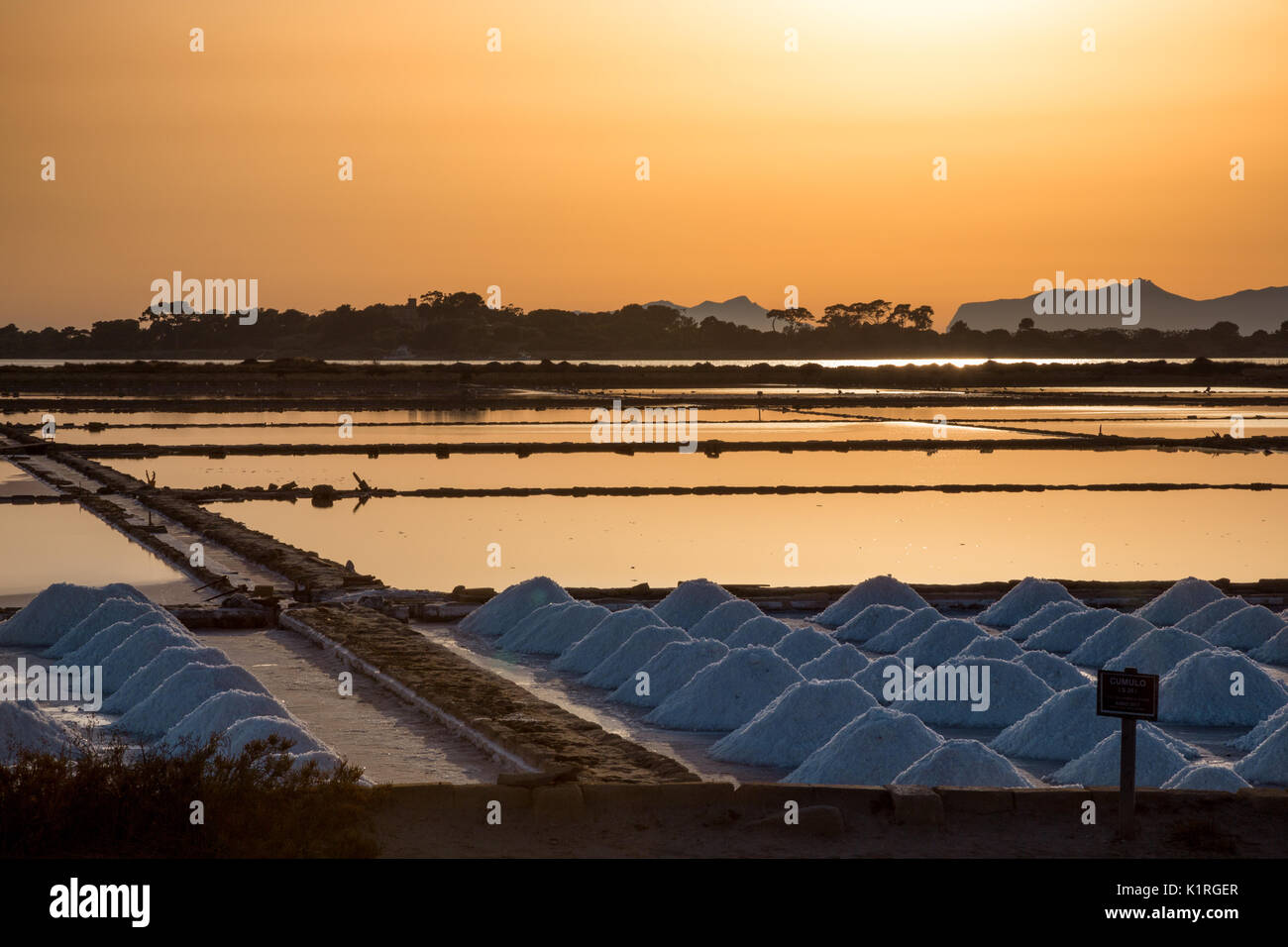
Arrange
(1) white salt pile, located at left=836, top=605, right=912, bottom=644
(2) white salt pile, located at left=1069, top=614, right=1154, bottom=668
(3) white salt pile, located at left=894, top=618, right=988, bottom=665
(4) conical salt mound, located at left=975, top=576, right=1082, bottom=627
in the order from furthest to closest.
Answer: (4) conical salt mound, located at left=975, top=576, right=1082, bottom=627, (1) white salt pile, located at left=836, top=605, right=912, bottom=644, (2) white salt pile, located at left=1069, top=614, right=1154, bottom=668, (3) white salt pile, located at left=894, top=618, right=988, bottom=665

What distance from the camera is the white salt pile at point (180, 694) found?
10117 millimetres

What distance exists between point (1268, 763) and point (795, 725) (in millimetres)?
2901

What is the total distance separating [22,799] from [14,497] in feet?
63.8

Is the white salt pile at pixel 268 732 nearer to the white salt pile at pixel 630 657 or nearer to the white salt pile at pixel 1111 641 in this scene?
the white salt pile at pixel 630 657

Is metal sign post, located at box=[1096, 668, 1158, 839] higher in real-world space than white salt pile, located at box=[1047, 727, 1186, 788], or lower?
higher

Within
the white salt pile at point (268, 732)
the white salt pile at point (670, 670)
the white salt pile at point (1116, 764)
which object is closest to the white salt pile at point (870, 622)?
the white salt pile at point (670, 670)

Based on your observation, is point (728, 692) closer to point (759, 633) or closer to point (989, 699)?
point (989, 699)

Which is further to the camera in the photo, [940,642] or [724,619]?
[724,619]

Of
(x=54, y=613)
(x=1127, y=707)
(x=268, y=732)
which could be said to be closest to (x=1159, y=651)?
(x=1127, y=707)

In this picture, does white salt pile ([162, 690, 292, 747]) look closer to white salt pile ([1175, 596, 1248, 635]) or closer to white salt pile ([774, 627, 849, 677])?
white salt pile ([774, 627, 849, 677])

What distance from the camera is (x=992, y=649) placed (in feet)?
38.5

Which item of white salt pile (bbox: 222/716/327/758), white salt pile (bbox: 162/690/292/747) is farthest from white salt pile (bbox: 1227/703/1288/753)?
white salt pile (bbox: 162/690/292/747)

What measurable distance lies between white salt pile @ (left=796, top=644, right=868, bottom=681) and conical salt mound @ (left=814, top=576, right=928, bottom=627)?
252 centimetres

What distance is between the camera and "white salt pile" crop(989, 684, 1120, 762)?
9.95 m
